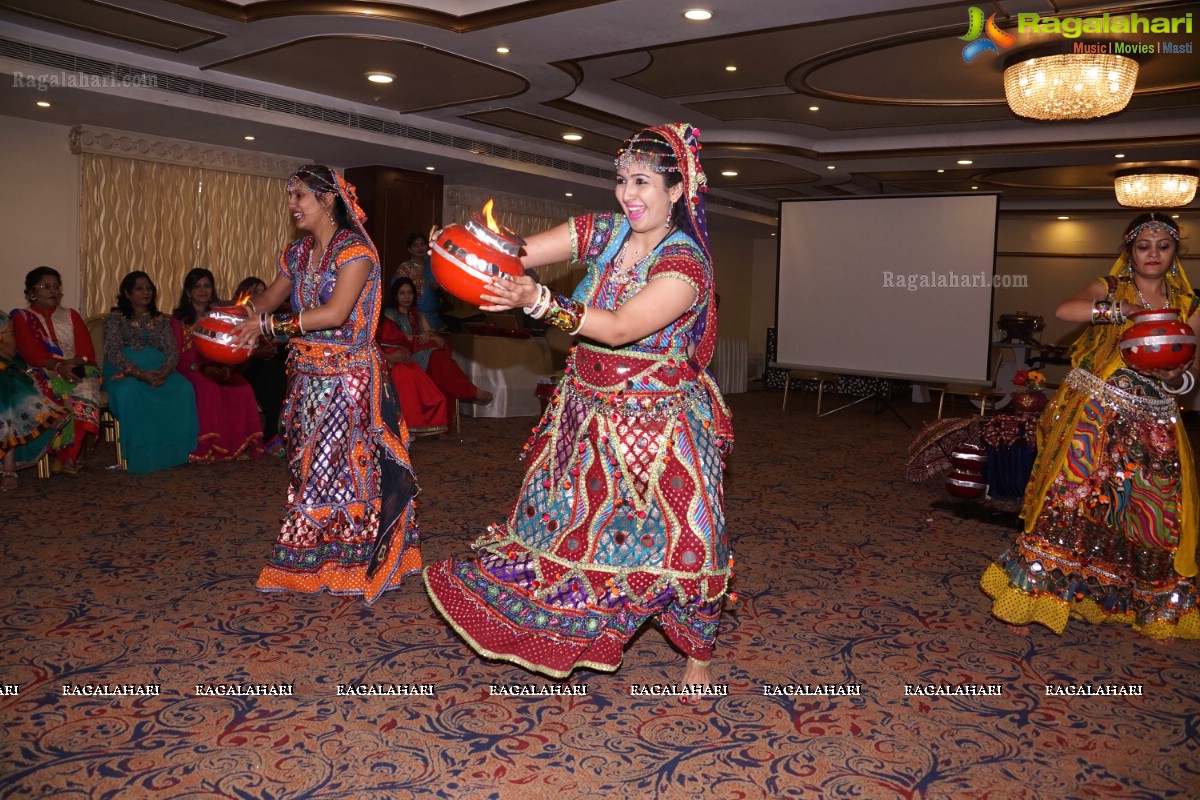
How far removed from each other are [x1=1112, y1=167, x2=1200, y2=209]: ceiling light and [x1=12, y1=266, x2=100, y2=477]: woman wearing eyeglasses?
9.78 metres

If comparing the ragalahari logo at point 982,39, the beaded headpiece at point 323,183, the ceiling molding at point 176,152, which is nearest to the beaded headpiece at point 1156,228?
the ragalahari logo at point 982,39

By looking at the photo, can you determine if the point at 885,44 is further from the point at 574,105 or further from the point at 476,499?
the point at 476,499

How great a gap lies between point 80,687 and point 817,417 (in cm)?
880

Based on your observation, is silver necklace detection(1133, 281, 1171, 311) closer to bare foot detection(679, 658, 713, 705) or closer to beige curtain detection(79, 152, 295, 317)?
bare foot detection(679, 658, 713, 705)

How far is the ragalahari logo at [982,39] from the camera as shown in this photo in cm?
538

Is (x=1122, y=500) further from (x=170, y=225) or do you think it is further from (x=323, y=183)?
(x=170, y=225)

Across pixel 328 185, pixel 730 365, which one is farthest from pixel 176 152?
pixel 730 365

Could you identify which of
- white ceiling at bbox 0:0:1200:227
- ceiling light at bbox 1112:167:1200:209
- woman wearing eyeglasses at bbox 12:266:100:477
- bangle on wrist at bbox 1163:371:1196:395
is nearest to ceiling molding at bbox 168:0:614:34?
white ceiling at bbox 0:0:1200:227

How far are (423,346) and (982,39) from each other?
16.0 feet

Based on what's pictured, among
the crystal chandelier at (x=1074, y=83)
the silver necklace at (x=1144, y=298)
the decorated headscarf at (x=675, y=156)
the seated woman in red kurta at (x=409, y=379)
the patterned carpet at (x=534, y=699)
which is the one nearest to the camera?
the patterned carpet at (x=534, y=699)

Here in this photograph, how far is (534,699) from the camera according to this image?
2.71 metres

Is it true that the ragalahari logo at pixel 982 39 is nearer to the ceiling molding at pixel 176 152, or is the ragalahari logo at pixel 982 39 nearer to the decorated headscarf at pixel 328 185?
the decorated headscarf at pixel 328 185

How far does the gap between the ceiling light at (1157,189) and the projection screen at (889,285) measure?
159 cm

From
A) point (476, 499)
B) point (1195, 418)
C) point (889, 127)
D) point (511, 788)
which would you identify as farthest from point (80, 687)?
point (1195, 418)
